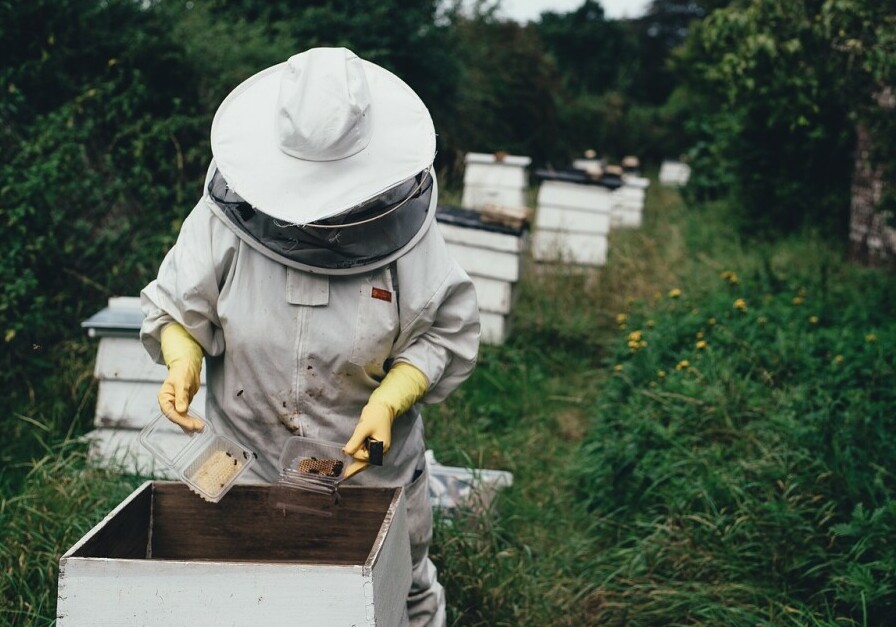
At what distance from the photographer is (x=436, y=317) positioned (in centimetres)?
252

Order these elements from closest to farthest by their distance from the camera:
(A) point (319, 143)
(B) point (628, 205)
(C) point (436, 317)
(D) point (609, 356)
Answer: (A) point (319, 143), (C) point (436, 317), (D) point (609, 356), (B) point (628, 205)

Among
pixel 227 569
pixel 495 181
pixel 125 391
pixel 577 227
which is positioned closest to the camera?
pixel 227 569

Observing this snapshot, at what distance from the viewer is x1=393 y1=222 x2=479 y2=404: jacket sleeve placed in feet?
7.94

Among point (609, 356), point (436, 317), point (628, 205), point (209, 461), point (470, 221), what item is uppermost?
point (436, 317)

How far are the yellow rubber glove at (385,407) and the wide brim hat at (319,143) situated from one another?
1.69 feet

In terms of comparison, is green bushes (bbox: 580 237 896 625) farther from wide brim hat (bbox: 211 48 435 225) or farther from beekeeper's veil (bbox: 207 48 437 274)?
wide brim hat (bbox: 211 48 435 225)

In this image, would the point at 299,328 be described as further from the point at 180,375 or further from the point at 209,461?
the point at 209,461

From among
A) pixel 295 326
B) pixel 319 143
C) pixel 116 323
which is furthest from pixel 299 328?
pixel 116 323

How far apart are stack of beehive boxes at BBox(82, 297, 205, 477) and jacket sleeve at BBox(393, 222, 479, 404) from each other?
1.56 meters

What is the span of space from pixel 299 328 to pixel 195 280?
298mm

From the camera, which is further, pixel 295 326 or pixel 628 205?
pixel 628 205

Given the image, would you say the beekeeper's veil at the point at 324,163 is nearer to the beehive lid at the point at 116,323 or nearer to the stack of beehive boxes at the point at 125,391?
the beehive lid at the point at 116,323

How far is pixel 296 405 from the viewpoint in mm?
2432

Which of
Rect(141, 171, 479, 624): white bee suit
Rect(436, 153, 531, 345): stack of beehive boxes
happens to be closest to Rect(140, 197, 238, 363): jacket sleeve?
Rect(141, 171, 479, 624): white bee suit
